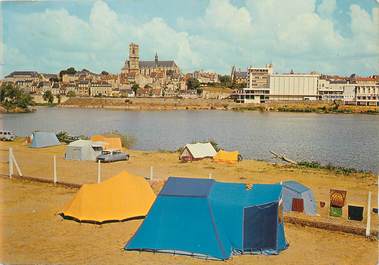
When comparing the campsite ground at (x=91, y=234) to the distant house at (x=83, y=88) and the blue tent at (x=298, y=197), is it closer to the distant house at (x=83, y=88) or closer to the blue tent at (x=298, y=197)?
the blue tent at (x=298, y=197)

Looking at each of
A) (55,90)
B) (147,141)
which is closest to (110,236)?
(147,141)

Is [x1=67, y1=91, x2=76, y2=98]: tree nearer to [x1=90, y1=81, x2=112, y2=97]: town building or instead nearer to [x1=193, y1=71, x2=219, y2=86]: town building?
[x1=90, y1=81, x2=112, y2=97]: town building

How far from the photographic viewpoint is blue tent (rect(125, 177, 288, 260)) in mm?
7082

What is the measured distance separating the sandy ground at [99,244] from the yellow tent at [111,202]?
0.21m

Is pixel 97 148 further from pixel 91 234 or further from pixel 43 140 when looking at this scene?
pixel 91 234

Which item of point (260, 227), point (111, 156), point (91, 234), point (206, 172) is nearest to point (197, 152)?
point (206, 172)

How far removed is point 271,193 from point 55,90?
Answer: 11627cm

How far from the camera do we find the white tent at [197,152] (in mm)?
18969

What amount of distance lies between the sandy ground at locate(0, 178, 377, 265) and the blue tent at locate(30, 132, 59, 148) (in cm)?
1371

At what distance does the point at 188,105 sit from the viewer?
101m

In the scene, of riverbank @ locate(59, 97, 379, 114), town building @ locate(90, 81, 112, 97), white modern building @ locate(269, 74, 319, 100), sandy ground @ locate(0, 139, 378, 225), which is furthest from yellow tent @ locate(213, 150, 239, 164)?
town building @ locate(90, 81, 112, 97)

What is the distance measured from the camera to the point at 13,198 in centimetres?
1084

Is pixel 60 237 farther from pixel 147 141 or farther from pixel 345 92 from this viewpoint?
pixel 345 92

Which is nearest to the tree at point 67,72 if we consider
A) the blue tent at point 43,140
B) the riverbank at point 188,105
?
the riverbank at point 188,105
